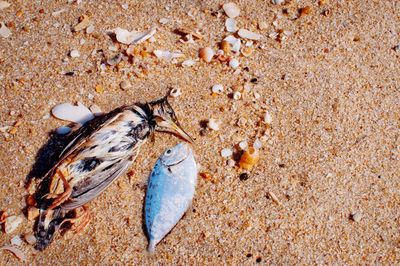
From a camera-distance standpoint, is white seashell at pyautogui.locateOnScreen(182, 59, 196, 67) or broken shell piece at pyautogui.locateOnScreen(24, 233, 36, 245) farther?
white seashell at pyautogui.locateOnScreen(182, 59, 196, 67)

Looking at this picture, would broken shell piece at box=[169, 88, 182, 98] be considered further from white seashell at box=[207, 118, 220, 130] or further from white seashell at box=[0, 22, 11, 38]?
white seashell at box=[0, 22, 11, 38]

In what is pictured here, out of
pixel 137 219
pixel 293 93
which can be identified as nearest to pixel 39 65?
pixel 137 219

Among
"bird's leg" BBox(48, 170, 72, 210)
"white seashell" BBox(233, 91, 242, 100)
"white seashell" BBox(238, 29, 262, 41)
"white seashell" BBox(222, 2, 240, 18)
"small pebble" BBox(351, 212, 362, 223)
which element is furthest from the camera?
"white seashell" BBox(222, 2, 240, 18)

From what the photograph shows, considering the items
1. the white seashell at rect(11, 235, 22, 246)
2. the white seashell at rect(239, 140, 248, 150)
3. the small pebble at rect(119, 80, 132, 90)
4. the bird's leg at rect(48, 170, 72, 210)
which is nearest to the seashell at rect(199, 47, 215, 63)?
the small pebble at rect(119, 80, 132, 90)

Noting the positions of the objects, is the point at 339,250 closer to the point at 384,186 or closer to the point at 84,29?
the point at 384,186

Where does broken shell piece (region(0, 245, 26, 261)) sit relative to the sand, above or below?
below

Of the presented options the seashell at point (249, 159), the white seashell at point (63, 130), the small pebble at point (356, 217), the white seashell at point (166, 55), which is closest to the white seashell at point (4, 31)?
the white seashell at point (63, 130)

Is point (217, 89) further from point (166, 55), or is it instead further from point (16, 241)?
point (16, 241)

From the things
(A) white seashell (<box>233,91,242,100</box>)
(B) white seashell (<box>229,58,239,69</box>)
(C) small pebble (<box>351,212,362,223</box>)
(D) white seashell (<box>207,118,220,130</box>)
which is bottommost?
(C) small pebble (<box>351,212,362,223</box>)
